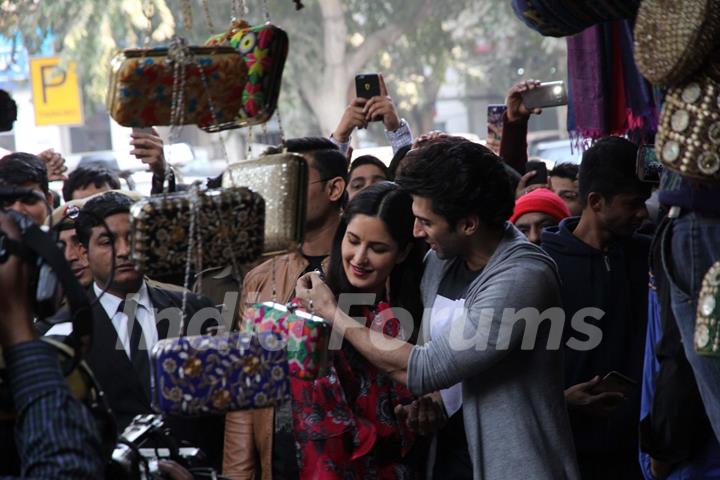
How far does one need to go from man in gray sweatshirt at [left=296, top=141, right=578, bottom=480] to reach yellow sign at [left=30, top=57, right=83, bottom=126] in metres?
13.4

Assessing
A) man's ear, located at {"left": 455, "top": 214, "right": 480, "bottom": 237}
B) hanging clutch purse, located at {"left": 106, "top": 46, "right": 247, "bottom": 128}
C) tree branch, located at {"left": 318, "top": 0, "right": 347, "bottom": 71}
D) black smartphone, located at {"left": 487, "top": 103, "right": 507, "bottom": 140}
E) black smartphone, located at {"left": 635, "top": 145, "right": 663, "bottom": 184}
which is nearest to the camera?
hanging clutch purse, located at {"left": 106, "top": 46, "right": 247, "bottom": 128}

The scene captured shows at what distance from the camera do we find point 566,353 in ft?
Result: 12.8

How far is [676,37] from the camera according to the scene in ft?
7.55

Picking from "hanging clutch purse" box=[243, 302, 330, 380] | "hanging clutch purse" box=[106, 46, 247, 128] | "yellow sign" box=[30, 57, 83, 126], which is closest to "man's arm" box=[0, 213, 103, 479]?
"hanging clutch purse" box=[106, 46, 247, 128]

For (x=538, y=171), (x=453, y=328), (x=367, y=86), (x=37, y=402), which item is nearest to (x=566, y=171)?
(x=538, y=171)

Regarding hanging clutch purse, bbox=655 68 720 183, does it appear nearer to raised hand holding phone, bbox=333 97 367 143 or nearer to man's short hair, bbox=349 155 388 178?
raised hand holding phone, bbox=333 97 367 143

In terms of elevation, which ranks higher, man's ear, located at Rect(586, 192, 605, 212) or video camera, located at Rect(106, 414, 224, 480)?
man's ear, located at Rect(586, 192, 605, 212)

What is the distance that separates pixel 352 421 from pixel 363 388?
12 cm

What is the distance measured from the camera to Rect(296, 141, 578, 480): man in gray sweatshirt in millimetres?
2951

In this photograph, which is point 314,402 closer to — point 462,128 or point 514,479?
point 514,479

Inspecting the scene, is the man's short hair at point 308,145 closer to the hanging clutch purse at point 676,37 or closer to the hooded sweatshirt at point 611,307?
the hooded sweatshirt at point 611,307

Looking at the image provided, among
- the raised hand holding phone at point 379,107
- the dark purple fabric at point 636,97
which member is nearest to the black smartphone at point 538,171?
the raised hand holding phone at point 379,107

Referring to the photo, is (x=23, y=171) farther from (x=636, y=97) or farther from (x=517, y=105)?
(x=636, y=97)

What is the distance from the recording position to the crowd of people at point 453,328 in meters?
2.94
